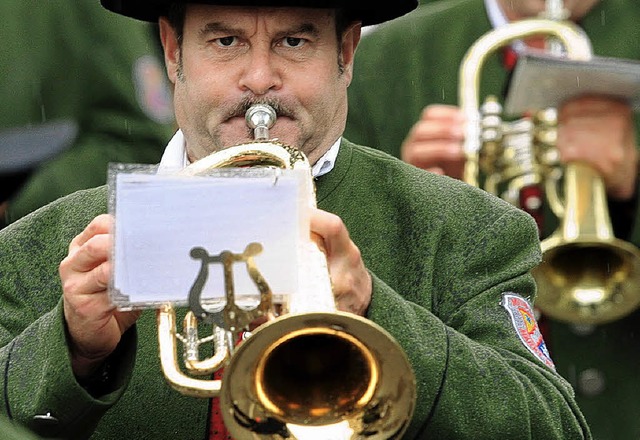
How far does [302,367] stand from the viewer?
448 cm

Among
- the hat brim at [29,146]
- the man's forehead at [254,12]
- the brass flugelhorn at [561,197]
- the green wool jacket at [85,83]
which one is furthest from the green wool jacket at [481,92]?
the man's forehead at [254,12]

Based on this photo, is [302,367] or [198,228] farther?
[302,367]

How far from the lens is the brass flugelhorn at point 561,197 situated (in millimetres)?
7020

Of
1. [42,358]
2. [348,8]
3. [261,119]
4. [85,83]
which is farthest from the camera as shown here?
[85,83]

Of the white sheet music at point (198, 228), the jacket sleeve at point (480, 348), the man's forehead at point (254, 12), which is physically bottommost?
the jacket sleeve at point (480, 348)

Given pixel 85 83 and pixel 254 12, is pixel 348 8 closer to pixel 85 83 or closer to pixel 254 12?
pixel 254 12

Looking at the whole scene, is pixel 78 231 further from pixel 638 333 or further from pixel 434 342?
pixel 638 333

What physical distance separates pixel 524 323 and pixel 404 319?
1.67 feet

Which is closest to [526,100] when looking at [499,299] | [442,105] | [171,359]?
[442,105]

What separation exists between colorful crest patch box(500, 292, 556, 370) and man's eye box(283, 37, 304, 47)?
27.6 inches

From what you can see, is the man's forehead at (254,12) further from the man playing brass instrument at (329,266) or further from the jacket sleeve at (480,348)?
the jacket sleeve at (480,348)

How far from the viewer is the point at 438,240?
513cm

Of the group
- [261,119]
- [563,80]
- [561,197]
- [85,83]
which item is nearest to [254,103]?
[261,119]

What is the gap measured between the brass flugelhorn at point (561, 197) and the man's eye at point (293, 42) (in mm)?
1978
